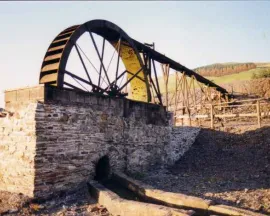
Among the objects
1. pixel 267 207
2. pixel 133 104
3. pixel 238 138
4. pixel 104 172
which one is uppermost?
pixel 133 104

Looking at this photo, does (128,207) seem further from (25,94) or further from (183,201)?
(25,94)

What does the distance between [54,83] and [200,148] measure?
705cm

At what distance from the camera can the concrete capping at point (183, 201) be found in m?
5.16

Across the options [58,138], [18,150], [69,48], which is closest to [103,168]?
[58,138]

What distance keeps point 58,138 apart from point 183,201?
327 centimetres

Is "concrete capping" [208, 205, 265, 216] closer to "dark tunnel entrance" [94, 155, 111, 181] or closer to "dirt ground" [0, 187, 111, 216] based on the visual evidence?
"dirt ground" [0, 187, 111, 216]

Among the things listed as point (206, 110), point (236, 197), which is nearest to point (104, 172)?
point (236, 197)

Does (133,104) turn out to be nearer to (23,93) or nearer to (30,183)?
(23,93)

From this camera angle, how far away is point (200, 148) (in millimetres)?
11742

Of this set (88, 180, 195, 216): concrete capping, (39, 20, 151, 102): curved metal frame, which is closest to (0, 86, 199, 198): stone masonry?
(39, 20, 151, 102): curved metal frame

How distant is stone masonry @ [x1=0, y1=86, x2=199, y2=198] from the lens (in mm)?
6305

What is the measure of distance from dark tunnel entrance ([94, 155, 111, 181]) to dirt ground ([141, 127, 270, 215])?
1.33m

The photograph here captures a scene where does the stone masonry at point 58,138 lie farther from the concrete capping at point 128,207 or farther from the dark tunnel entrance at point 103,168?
A: the concrete capping at point 128,207

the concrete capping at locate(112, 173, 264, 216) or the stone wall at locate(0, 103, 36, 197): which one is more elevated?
the stone wall at locate(0, 103, 36, 197)
